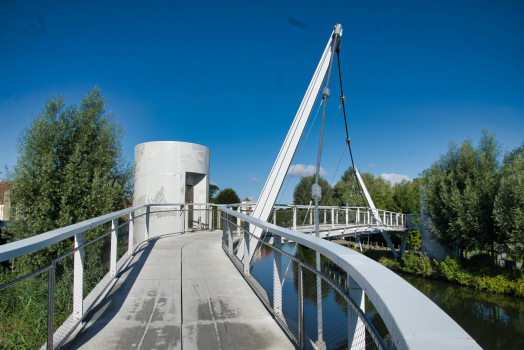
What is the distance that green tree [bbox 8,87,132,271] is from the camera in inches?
396

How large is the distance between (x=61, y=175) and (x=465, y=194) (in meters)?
22.3

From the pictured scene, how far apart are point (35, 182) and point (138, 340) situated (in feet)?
30.4

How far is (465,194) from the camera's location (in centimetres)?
2184

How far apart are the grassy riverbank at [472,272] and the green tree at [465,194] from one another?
1269 millimetres

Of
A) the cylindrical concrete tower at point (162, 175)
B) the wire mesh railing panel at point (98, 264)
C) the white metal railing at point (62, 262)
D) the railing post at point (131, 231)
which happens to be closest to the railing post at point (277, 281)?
the white metal railing at point (62, 262)

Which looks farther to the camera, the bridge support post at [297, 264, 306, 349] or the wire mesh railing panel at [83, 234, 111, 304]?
the wire mesh railing panel at [83, 234, 111, 304]

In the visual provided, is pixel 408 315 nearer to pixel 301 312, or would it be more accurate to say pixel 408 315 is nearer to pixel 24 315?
pixel 301 312

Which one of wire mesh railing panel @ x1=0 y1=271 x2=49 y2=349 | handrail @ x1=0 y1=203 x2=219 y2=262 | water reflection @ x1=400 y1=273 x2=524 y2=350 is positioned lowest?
water reflection @ x1=400 y1=273 x2=524 y2=350

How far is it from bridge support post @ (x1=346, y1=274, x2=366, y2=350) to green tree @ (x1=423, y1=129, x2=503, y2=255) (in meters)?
22.9

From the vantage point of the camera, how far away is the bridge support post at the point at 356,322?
6.33 ft

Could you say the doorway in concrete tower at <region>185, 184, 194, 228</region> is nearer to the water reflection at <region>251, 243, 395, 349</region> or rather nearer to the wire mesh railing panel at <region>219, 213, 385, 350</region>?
the wire mesh railing panel at <region>219, 213, 385, 350</region>

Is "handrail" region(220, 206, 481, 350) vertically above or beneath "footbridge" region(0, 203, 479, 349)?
above

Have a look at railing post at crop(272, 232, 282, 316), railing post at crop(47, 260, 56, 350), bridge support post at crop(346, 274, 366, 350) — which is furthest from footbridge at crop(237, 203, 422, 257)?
bridge support post at crop(346, 274, 366, 350)

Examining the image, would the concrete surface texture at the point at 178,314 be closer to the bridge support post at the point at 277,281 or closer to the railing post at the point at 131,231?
the bridge support post at the point at 277,281
